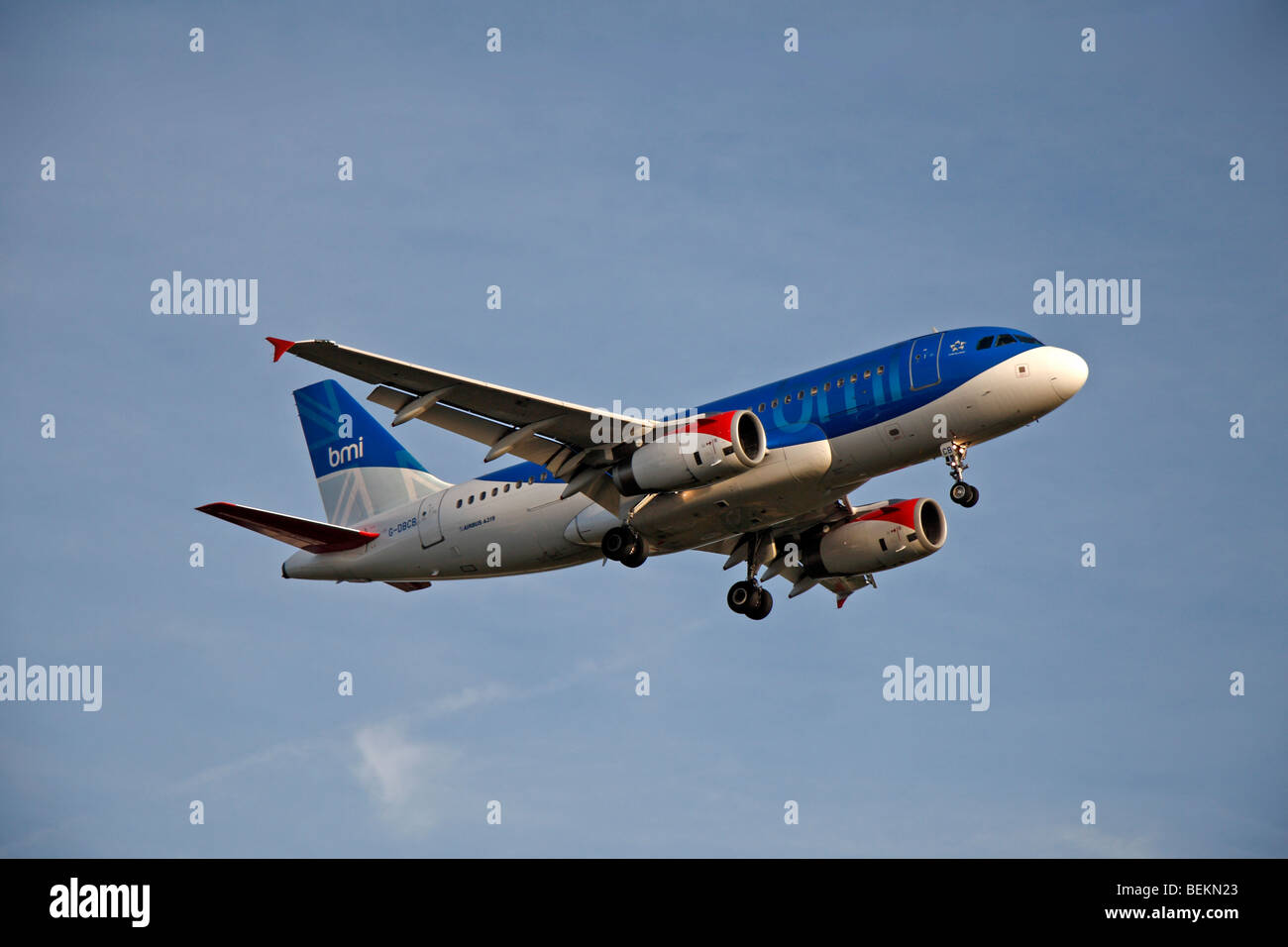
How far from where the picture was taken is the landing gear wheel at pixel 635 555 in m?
40.8

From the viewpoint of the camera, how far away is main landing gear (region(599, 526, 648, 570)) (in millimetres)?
40812

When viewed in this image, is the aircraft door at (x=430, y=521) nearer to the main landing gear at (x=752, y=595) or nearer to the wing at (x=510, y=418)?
the wing at (x=510, y=418)

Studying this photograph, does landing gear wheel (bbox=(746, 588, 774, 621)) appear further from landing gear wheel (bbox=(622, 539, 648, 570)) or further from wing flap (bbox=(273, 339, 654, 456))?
wing flap (bbox=(273, 339, 654, 456))

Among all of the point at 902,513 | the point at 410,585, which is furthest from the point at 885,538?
the point at 410,585

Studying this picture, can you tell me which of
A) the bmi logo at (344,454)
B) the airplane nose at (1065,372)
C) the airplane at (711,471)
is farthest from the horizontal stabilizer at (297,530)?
the airplane nose at (1065,372)

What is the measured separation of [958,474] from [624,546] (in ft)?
31.2

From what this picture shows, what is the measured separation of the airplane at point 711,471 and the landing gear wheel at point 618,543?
56 millimetres

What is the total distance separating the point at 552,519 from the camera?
42781mm

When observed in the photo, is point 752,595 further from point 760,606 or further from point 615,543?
point 615,543

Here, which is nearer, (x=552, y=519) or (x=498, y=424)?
(x=498, y=424)
